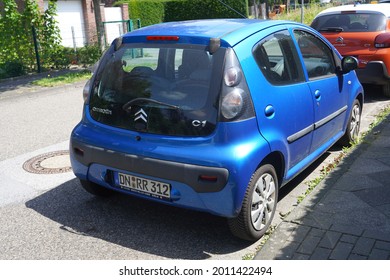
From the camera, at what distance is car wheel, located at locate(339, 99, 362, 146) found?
5.75 metres

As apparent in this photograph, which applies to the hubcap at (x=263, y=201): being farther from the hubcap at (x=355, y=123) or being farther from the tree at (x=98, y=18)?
the tree at (x=98, y=18)

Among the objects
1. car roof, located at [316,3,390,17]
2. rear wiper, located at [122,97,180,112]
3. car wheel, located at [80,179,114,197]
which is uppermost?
car roof, located at [316,3,390,17]

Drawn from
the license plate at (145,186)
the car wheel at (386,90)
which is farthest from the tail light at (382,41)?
the license plate at (145,186)

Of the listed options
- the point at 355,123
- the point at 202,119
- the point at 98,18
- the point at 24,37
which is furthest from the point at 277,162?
the point at 24,37

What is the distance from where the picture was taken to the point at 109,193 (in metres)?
4.56

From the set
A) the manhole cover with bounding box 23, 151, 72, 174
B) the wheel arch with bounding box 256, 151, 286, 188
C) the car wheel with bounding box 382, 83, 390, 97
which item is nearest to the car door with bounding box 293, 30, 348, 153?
the wheel arch with bounding box 256, 151, 286, 188

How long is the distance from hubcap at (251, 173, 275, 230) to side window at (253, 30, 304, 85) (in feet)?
2.83

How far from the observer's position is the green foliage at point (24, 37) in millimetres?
13073

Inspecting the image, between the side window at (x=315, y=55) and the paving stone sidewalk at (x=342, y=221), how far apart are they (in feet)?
3.76

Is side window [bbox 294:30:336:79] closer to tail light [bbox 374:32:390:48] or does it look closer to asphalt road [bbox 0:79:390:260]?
asphalt road [bbox 0:79:390:260]

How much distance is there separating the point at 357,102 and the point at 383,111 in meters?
2.06

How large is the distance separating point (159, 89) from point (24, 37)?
11.3 m

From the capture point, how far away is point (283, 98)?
153 inches

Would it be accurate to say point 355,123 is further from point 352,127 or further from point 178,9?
point 178,9
